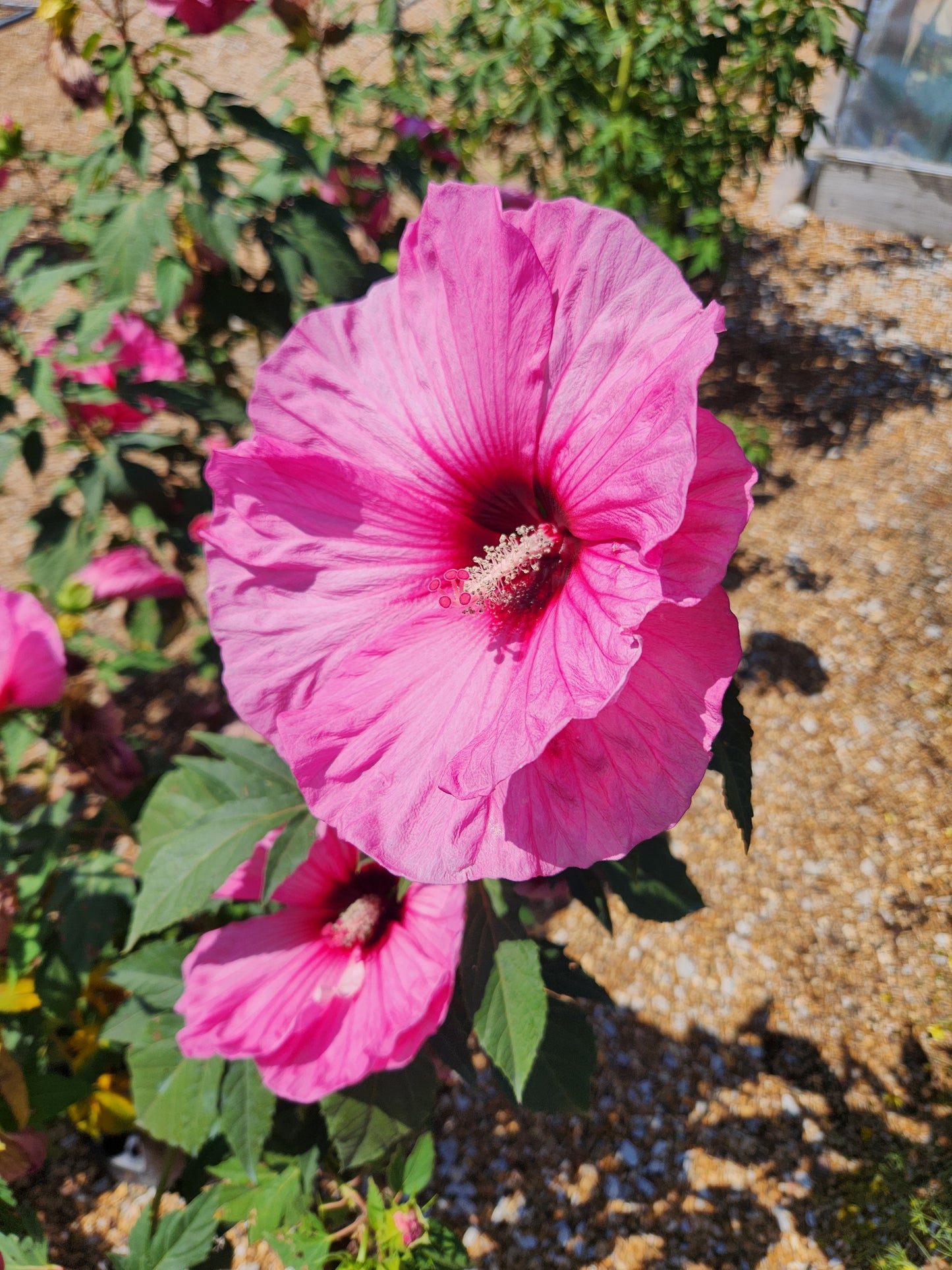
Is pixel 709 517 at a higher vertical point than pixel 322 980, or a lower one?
higher

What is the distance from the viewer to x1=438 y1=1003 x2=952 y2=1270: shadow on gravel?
169 centimetres

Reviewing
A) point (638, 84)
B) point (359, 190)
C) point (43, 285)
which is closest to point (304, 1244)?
point (43, 285)

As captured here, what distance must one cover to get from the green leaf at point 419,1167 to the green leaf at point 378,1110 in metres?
0.11

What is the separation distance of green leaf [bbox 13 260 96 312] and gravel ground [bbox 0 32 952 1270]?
1751 mm

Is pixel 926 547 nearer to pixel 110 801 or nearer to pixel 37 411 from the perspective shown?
pixel 110 801

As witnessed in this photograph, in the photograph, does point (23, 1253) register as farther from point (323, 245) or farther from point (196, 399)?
point (323, 245)

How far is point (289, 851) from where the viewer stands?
0.99 metres

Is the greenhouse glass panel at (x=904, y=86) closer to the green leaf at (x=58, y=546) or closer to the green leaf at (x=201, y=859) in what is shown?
the green leaf at (x=58, y=546)

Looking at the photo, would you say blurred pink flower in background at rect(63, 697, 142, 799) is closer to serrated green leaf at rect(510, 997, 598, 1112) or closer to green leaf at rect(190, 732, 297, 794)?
green leaf at rect(190, 732, 297, 794)

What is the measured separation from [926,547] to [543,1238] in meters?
2.12

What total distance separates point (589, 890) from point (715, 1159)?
1.01m

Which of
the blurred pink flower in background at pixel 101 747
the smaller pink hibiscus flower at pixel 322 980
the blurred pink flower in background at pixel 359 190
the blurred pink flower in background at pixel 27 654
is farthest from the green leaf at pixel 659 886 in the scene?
the blurred pink flower in background at pixel 359 190

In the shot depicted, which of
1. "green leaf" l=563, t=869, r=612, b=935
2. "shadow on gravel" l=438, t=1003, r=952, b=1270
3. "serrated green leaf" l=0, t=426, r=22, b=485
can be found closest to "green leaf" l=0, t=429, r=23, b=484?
"serrated green leaf" l=0, t=426, r=22, b=485

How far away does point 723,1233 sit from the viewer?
1708mm
